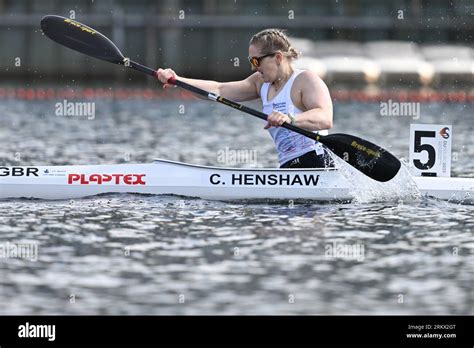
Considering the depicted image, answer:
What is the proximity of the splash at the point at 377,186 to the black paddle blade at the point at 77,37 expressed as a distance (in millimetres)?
3498

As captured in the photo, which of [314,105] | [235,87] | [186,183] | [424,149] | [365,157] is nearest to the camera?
[314,105]

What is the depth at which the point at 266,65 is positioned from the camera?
14.0 m

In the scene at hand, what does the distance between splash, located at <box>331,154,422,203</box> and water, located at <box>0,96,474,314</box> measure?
0.07 meters

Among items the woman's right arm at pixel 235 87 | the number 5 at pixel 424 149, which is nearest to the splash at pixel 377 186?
the number 5 at pixel 424 149

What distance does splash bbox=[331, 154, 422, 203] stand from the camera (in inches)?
571

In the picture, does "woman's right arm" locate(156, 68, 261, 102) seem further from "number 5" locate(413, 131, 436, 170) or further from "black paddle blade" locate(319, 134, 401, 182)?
"number 5" locate(413, 131, 436, 170)

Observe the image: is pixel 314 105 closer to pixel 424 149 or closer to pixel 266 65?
pixel 266 65

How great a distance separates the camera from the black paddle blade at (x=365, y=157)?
14.3 meters

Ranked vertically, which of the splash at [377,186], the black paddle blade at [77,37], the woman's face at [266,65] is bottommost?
the splash at [377,186]

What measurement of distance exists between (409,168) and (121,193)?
373 centimetres

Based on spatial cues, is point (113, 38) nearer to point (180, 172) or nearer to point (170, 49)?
point (170, 49)

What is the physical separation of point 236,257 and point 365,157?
371 centimetres

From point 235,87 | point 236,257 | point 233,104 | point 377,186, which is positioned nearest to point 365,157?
point 377,186

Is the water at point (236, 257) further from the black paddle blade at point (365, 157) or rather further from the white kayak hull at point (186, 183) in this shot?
the black paddle blade at point (365, 157)
